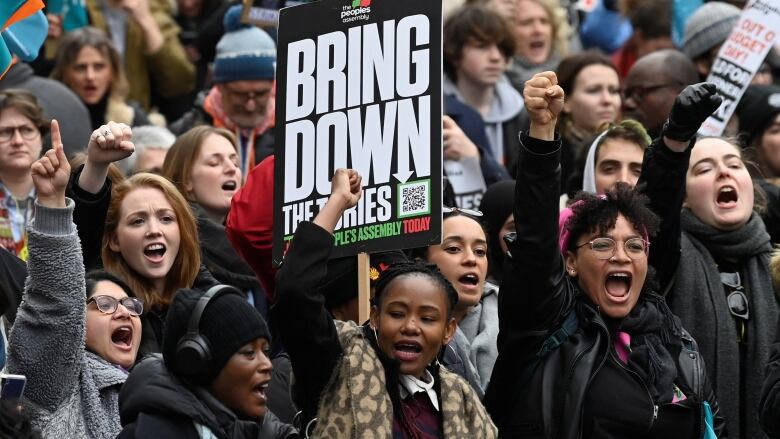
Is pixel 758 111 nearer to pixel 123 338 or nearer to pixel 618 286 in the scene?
pixel 618 286

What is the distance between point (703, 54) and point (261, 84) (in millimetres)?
2762

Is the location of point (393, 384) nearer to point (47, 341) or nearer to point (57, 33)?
point (47, 341)

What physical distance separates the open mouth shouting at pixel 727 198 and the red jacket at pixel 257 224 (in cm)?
199

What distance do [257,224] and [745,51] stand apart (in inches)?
128

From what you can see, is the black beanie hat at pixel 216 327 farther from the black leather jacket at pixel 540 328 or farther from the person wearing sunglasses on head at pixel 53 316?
the black leather jacket at pixel 540 328

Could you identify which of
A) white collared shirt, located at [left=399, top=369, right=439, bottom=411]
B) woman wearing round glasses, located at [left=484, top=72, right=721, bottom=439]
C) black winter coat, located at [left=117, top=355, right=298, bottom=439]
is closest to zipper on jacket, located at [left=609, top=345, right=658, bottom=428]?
woman wearing round glasses, located at [left=484, top=72, right=721, bottom=439]

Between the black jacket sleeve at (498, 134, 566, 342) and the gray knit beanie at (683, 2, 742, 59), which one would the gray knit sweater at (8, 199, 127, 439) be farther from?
the gray knit beanie at (683, 2, 742, 59)

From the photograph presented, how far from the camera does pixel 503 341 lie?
269 inches

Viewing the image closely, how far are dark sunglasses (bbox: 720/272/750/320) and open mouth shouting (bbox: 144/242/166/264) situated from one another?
2407mm

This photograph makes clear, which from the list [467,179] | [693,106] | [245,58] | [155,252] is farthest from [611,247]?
[245,58]

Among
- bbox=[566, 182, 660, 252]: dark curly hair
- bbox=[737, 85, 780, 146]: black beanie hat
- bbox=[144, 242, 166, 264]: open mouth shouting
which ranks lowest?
bbox=[144, 242, 166, 264]: open mouth shouting

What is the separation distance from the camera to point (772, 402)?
22.9 feet

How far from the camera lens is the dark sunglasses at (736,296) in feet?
26.5

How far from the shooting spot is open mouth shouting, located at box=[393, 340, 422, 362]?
6.34 meters
